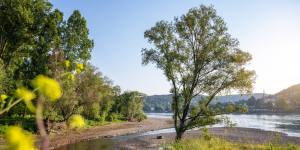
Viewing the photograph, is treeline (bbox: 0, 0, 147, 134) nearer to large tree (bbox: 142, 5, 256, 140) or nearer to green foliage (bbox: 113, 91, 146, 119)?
large tree (bbox: 142, 5, 256, 140)

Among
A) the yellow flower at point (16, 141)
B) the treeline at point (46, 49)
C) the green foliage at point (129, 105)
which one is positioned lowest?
the green foliage at point (129, 105)

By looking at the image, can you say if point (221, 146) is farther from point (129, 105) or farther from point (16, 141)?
point (129, 105)

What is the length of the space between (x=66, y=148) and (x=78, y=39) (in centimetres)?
1460

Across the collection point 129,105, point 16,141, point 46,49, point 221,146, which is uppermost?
point 46,49

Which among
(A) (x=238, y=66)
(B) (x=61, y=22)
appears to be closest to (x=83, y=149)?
(A) (x=238, y=66)

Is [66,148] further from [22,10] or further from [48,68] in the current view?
[22,10]

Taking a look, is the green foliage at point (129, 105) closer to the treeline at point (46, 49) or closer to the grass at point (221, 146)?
the treeline at point (46, 49)

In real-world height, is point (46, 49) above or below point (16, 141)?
above

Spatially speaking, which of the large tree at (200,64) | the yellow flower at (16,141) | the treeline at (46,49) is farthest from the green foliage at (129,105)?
the yellow flower at (16,141)

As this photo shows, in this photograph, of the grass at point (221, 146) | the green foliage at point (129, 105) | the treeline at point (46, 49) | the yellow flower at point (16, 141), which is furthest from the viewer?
the green foliage at point (129, 105)

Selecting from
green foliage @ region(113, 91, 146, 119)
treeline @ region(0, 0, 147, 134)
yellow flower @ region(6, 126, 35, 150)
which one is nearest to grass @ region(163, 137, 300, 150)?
yellow flower @ region(6, 126, 35, 150)

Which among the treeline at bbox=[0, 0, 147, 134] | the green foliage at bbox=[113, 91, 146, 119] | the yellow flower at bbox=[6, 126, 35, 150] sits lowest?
the green foliage at bbox=[113, 91, 146, 119]

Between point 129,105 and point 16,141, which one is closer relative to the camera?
point 16,141

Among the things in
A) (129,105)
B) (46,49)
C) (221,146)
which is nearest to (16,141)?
(221,146)
